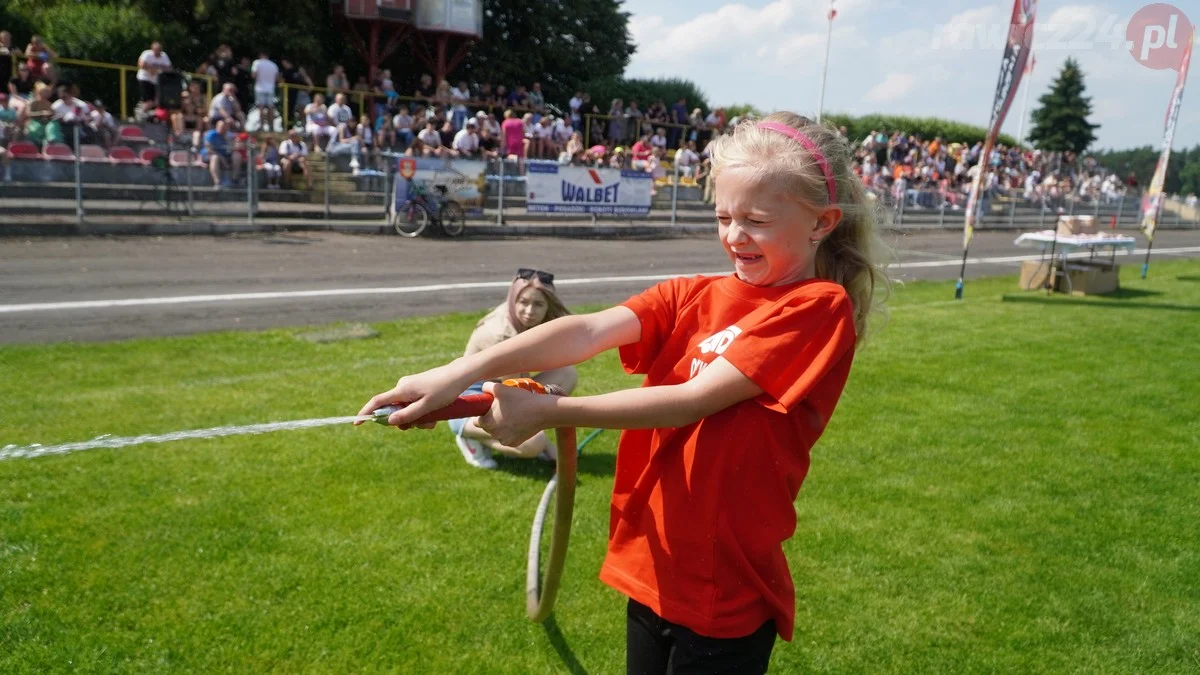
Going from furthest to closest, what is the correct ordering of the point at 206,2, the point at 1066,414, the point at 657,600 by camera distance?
the point at 206,2 → the point at 1066,414 → the point at 657,600

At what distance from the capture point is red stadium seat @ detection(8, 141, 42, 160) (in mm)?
16938

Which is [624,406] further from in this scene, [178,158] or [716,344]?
[178,158]

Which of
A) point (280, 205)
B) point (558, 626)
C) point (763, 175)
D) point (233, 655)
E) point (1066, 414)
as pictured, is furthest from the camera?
point (280, 205)

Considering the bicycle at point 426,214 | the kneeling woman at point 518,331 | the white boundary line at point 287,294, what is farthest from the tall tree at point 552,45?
the kneeling woman at point 518,331

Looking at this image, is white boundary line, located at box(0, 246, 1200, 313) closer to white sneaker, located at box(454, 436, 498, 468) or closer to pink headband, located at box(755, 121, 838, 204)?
white sneaker, located at box(454, 436, 498, 468)

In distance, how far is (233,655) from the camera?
371 cm

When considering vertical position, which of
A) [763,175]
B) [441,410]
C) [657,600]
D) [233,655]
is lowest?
[233,655]

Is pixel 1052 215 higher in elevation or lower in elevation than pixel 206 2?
lower

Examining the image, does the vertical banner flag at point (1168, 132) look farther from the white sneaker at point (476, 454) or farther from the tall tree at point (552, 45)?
the tall tree at point (552, 45)

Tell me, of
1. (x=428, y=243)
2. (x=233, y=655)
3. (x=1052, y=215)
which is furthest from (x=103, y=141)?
(x=1052, y=215)

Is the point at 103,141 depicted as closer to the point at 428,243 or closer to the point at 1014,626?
the point at 428,243

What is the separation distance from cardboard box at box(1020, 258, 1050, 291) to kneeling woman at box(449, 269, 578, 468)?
1286 centimetres

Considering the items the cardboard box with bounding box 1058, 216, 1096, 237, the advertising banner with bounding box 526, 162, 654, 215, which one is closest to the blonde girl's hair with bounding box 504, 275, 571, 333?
the cardboard box with bounding box 1058, 216, 1096, 237

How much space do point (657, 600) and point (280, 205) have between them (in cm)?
2020
